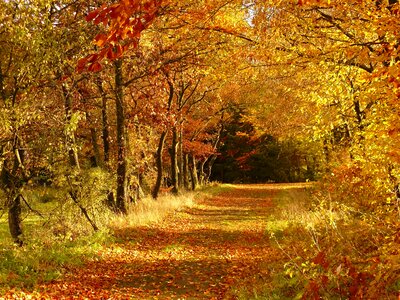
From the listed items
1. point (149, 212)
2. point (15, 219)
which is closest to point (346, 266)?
point (15, 219)

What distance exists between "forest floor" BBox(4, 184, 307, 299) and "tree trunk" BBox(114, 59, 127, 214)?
4.93 ft

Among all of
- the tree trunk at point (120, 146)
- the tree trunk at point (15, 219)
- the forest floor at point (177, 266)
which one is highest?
the tree trunk at point (120, 146)

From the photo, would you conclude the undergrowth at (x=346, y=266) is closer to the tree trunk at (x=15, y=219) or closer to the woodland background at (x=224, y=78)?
the woodland background at (x=224, y=78)

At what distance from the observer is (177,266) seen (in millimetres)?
9289

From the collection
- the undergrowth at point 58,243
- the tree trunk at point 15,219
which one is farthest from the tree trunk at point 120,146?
the tree trunk at point 15,219

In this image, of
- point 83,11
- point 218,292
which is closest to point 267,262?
point 218,292

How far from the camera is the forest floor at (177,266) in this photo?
7.32 metres

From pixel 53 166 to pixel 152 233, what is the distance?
439 centimetres

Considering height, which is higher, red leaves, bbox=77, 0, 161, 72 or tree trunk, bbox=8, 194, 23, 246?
red leaves, bbox=77, 0, 161, 72

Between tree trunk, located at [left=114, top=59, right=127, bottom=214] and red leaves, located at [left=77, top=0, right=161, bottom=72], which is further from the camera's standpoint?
tree trunk, located at [left=114, top=59, right=127, bottom=214]

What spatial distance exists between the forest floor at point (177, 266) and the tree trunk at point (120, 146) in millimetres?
1501

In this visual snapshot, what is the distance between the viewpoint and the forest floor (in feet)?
24.0

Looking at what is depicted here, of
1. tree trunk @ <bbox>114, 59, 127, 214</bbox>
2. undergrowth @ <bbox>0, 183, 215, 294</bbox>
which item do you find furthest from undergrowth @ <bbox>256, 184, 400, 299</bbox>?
tree trunk @ <bbox>114, 59, 127, 214</bbox>

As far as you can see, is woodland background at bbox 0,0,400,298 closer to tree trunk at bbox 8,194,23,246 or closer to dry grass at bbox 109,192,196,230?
tree trunk at bbox 8,194,23,246
